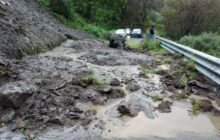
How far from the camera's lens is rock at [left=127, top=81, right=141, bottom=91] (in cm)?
556

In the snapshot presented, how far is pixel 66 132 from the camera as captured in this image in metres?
3.74

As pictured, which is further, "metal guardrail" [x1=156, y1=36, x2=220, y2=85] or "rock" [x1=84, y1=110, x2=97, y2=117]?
"metal guardrail" [x1=156, y1=36, x2=220, y2=85]

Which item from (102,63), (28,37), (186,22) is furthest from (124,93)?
(186,22)

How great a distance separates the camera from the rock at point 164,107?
4.64 meters

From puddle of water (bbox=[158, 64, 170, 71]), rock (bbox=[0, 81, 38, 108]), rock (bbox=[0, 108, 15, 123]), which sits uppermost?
rock (bbox=[0, 81, 38, 108])

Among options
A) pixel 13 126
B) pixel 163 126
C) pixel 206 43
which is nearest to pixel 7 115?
pixel 13 126

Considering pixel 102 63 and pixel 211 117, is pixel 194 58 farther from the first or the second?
pixel 211 117

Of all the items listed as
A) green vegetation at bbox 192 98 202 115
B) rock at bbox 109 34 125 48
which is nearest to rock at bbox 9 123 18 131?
green vegetation at bbox 192 98 202 115

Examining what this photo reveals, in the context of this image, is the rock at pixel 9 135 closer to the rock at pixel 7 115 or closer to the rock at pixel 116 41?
the rock at pixel 7 115

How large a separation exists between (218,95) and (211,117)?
1.11 m

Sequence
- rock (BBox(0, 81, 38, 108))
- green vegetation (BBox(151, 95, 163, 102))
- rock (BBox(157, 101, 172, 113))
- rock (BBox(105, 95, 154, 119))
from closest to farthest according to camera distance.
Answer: rock (BBox(0, 81, 38, 108)) → rock (BBox(105, 95, 154, 119)) → rock (BBox(157, 101, 172, 113)) → green vegetation (BBox(151, 95, 163, 102))

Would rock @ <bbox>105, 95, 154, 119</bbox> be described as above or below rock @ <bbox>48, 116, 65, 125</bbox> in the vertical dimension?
below

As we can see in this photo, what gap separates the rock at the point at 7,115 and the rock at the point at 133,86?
231cm

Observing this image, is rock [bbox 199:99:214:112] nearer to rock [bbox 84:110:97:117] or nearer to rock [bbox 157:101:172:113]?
rock [bbox 157:101:172:113]
